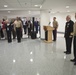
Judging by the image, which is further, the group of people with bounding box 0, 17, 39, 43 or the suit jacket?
the group of people with bounding box 0, 17, 39, 43

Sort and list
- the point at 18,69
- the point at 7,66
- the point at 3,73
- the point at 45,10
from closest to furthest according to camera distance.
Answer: the point at 3,73
the point at 18,69
the point at 7,66
the point at 45,10

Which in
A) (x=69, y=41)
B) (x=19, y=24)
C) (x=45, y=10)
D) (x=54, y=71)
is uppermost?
(x=45, y=10)

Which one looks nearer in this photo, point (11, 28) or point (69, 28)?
point (69, 28)

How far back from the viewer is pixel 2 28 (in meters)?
10.2

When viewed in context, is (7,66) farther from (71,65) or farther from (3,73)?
(71,65)

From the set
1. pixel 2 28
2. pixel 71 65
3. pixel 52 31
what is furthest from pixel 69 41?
pixel 2 28

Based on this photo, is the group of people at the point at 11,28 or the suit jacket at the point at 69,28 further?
the group of people at the point at 11,28

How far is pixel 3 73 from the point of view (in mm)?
3715

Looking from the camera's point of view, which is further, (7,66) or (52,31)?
(52,31)

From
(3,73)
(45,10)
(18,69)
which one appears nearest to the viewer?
(3,73)

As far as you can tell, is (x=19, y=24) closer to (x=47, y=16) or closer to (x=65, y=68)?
(x=47, y=16)

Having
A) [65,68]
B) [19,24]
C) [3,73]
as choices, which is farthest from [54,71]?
[19,24]

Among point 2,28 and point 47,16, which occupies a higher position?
point 47,16

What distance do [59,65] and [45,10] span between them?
6.85 meters
